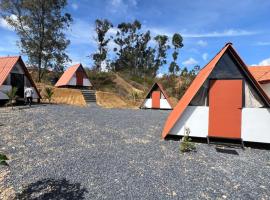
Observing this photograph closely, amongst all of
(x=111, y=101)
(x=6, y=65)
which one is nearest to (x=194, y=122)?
(x=6, y=65)

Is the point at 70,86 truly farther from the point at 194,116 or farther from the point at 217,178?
the point at 217,178

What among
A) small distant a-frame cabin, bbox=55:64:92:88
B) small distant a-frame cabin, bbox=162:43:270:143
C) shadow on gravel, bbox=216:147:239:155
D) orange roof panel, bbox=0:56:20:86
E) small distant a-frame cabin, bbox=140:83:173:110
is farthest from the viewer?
small distant a-frame cabin, bbox=55:64:92:88

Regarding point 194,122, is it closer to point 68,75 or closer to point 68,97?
point 68,97

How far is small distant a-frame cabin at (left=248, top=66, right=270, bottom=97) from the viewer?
50.4ft

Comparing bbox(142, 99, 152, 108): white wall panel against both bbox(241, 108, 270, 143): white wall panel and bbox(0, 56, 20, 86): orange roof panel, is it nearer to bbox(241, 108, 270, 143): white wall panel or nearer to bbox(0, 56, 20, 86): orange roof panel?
bbox(0, 56, 20, 86): orange roof panel

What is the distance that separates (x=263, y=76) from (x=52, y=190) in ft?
49.6

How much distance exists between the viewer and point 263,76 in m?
15.8

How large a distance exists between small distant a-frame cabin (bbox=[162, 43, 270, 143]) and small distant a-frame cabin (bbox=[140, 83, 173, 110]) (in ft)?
52.6

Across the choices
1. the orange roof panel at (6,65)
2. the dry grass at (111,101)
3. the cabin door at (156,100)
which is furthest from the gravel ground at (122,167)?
the dry grass at (111,101)

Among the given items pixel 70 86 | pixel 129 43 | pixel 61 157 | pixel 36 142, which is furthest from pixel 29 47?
pixel 129 43

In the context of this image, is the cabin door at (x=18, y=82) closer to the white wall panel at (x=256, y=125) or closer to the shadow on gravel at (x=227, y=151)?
the shadow on gravel at (x=227, y=151)

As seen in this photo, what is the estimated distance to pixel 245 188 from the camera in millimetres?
5586

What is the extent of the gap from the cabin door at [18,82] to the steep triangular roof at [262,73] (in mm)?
17290

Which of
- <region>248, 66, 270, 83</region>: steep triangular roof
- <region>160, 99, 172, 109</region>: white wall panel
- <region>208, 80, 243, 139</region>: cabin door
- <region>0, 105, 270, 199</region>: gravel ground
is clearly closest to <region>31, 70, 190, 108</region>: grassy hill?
<region>160, 99, 172, 109</region>: white wall panel
